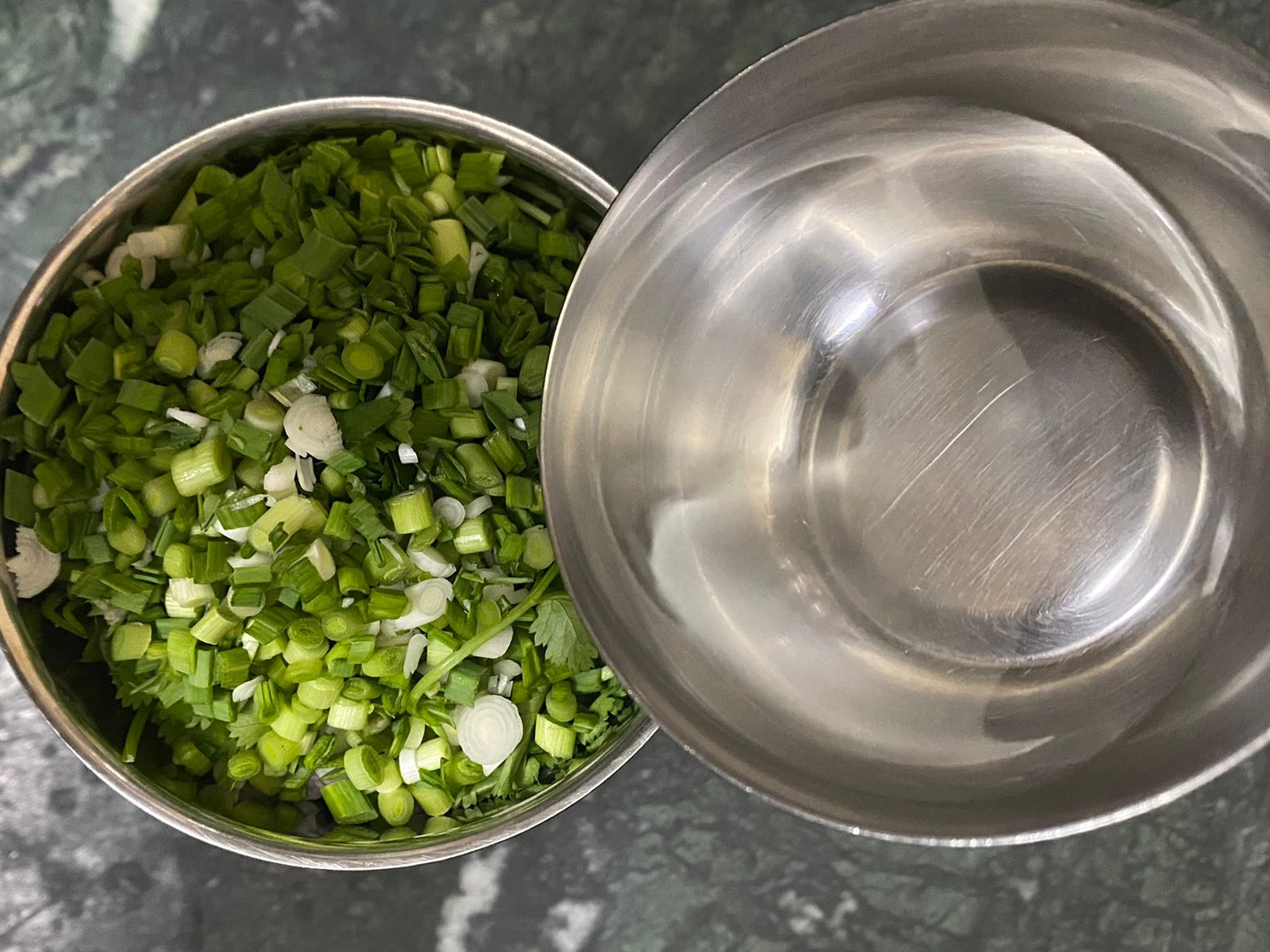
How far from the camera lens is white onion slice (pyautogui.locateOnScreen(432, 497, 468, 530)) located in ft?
3.44

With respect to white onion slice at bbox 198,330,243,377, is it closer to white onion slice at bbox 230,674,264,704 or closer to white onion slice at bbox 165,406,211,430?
white onion slice at bbox 165,406,211,430

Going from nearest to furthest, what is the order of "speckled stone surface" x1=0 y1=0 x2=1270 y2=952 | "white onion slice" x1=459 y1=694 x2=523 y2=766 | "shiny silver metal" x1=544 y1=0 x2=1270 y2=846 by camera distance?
"shiny silver metal" x1=544 y1=0 x2=1270 y2=846
"white onion slice" x1=459 y1=694 x2=523 y2=766
"speckled stone surface" x1=0 y1=0 x2=1270 y2=952

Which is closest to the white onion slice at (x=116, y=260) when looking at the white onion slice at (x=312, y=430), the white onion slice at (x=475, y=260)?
the white onion slice at (x=312, y=430)

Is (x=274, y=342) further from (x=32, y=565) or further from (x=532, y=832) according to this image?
(x=532, y=832)

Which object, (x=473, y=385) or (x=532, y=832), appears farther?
(x=532, y=832)

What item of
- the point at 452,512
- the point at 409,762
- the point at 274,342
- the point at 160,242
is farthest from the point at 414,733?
the point at 160,242

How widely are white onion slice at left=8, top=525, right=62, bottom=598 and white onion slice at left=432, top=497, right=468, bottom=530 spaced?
16.5 inches

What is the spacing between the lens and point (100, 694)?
42.1 inches

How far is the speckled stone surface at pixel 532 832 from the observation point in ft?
3.92

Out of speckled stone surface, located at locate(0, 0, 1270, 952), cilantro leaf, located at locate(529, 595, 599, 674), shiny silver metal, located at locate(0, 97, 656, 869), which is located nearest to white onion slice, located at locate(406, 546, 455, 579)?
cilantro leaf, located at locate(529, 595, 599, 674)

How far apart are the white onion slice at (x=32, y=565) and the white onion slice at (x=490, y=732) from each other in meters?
0.47

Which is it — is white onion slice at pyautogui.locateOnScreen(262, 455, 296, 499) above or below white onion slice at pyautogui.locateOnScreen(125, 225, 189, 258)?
below

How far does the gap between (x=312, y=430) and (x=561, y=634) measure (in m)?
0.34

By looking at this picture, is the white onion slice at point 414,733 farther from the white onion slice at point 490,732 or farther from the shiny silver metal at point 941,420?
the shiny silver metal at point 941,420
